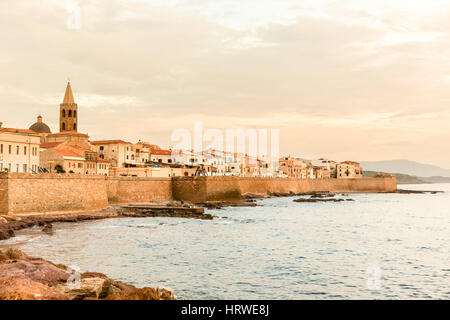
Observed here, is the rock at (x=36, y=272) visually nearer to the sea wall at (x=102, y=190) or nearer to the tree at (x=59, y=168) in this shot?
the sea wall at (x=102, y=190)

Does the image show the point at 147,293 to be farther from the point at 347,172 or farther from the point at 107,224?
the point at 347,172

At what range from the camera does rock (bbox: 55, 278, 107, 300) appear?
12.8 m

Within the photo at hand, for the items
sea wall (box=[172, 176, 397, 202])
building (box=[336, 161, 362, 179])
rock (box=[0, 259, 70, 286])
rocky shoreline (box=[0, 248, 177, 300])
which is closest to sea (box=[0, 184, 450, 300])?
rocky shoreline (box=[0, 248, 177, 300])

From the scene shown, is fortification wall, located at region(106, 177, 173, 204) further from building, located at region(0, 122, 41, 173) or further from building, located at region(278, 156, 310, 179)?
building, located at region(278, 156, 310, 179)

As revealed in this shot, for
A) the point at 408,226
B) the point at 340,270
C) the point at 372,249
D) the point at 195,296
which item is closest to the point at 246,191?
the point at 408,226

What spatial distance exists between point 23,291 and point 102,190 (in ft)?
129

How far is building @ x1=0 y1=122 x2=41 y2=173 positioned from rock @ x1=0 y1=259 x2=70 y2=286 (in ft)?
88.2

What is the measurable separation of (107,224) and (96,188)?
10.3 m

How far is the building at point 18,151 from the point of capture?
4144 cm

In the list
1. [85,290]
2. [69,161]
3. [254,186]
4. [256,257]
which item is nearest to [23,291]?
[85,290]

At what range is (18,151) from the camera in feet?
141

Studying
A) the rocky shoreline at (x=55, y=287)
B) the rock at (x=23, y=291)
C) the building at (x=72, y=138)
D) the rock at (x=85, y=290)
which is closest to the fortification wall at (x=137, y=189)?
the building at (x=72, y=138)

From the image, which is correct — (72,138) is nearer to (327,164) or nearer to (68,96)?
(68,96)

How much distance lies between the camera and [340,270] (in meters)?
21.6
